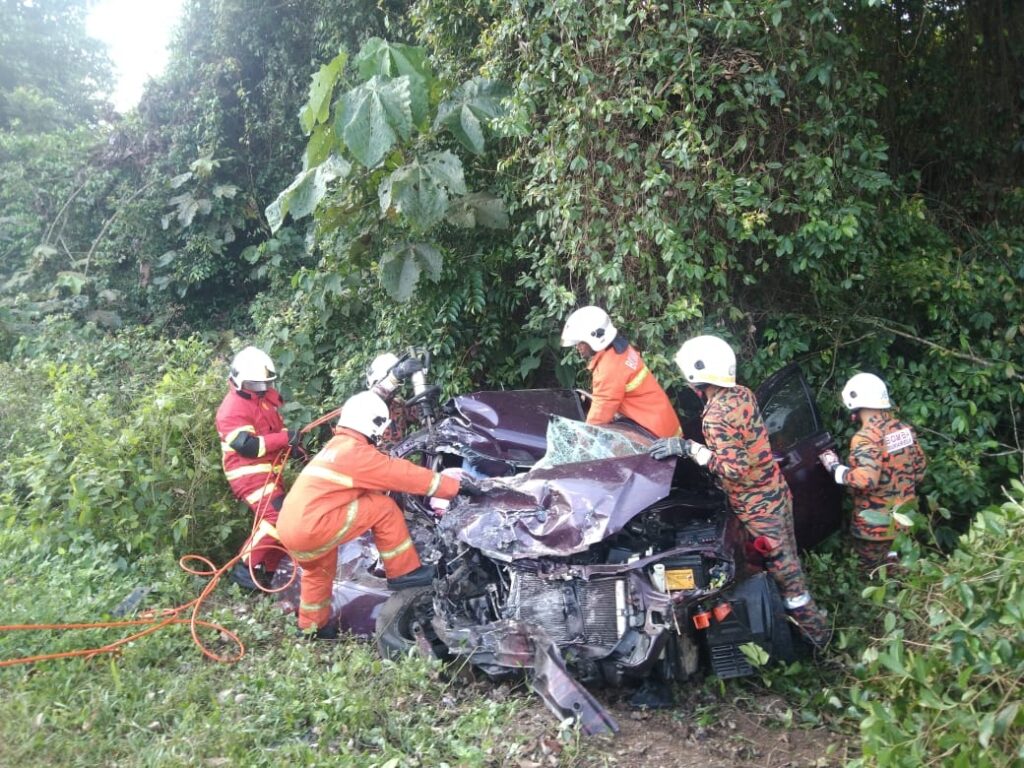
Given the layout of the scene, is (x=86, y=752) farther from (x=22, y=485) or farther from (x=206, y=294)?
(x=206, y=294)

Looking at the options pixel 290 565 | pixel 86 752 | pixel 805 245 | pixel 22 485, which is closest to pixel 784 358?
pixel 805 245

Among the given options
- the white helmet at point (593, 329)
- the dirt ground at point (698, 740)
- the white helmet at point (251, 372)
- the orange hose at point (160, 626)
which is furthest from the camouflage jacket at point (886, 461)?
the white helmet at point (251, 372)

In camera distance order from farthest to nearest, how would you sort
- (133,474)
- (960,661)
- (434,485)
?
(133,474), (434,485), (960,661)

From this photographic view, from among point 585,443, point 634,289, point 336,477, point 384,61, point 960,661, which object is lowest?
point 960,661

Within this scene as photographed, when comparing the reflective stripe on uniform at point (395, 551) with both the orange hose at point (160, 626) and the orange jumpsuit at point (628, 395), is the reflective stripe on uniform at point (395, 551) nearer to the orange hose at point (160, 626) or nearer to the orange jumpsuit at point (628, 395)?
the orange hose at point (160, 626)

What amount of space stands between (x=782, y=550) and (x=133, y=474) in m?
4.32

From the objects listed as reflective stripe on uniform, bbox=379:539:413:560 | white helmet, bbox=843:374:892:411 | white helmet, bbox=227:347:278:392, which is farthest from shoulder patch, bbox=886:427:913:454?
white helmet, bbox=227:347:278:392

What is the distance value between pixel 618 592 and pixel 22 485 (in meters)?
5.24

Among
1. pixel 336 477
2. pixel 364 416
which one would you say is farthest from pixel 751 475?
pixel 336 477

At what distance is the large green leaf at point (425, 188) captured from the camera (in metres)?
5.93

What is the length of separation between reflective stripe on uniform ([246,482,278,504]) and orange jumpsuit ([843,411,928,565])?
3.78m

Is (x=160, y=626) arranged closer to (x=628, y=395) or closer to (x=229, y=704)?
(x=229, y=704)

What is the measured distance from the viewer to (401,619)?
441cm

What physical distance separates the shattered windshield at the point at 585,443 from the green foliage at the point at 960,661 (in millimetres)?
1809
